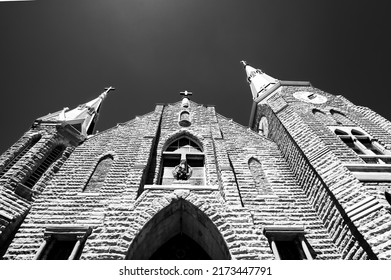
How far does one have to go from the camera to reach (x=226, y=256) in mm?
5660

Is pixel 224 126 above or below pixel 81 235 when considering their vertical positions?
above

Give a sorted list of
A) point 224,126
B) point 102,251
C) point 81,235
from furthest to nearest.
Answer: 1. point 224,126
2. point 81,235
3. point 102,251

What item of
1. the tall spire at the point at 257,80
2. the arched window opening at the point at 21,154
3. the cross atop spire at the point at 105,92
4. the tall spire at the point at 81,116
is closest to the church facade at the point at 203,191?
the arched window opening at the point at 21,154

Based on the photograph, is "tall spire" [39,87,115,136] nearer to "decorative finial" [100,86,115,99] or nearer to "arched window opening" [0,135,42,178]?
"decorative finial" [100,86,115,99]

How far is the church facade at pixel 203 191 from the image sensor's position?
593cm

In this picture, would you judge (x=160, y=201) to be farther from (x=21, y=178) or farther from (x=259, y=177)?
(x=21, y=178)

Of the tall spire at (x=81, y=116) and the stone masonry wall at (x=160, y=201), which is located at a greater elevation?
the tall spire at (x=81, y=116)

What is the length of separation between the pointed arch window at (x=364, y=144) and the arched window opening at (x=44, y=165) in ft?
33.1

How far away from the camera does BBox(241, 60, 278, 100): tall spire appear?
60.5ft

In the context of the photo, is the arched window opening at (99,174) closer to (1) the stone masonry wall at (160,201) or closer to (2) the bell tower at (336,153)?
(1) the stone masonry wall at (160,201)

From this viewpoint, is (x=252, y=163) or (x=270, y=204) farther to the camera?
(x=252, y=163)

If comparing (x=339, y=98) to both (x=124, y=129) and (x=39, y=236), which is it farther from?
(x=39, y=236)
